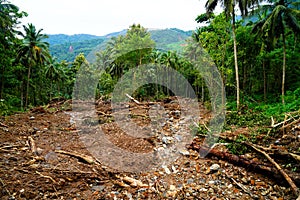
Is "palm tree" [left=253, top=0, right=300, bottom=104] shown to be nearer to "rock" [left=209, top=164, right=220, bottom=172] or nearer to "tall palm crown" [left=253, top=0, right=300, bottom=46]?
"tall palm crown" [left=253, top=0, right=300, bottom=46]

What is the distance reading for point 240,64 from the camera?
2298 centimetres

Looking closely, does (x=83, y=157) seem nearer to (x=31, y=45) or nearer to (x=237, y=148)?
(x=237, y=148)

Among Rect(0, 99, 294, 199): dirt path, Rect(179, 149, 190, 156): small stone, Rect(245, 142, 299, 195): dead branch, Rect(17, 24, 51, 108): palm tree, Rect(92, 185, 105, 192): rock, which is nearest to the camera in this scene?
Rect(245, 142, 299, 195): dead branch

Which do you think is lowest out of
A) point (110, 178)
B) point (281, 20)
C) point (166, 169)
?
point (166, 169)

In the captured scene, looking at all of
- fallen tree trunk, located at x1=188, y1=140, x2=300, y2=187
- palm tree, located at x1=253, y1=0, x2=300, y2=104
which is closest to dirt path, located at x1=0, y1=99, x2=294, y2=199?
fallen tree trunk, located at x1=188, y1=140, x2=300, y2=187

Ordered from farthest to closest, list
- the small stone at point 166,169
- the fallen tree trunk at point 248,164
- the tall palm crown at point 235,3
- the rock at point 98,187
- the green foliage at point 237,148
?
the tall palm crown at point 235,3, the green foliage at point 237,148, the small stone at point 166,169, the fallen tree trunk at point 248,164, the rock at point 98,187

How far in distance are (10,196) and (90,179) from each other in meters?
1.59

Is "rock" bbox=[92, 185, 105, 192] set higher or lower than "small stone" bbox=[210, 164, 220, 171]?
higher

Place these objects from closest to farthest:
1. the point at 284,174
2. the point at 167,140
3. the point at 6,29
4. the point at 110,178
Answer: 1. the point at 284,174
2. the point at 110,178
3. the point at 167,140
4. the point at 6,29

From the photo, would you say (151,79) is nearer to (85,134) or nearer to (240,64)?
(240,64)

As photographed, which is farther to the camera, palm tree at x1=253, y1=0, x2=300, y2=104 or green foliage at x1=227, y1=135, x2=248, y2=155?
palm tree at x1=253, y1=0, x2=300, y2=104

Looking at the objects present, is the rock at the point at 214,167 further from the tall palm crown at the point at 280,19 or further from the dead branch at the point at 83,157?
the tall palm crown at the point at 280,19

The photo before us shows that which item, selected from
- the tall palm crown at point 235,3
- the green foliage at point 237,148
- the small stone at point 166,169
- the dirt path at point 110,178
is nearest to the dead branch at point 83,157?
the dirt path at point 110,178

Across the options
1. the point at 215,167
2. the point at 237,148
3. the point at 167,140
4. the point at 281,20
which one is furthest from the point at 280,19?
the point at 215,167
